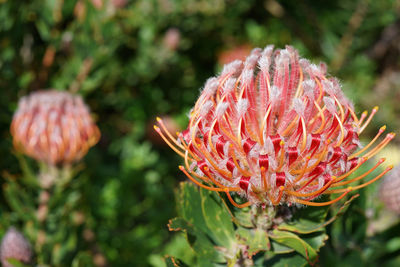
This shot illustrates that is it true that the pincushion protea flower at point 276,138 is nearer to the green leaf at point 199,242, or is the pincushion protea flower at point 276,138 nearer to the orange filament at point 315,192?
the orange filament at point 315,192

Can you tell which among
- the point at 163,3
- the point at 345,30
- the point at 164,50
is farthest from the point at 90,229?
the point at 345,30

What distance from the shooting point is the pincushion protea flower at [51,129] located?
1.81 m

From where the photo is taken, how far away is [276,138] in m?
0.95

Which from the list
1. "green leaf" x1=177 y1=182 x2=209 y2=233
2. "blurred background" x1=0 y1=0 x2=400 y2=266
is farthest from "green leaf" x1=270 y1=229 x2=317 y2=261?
"blurred background" x1=0 y1=0 x2=400 y2=266

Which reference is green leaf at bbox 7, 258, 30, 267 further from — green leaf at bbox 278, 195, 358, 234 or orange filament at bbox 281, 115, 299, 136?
orange filament at bbox 281, 115, 299, 136

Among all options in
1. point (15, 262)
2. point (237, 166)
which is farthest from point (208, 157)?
point (15, 262)

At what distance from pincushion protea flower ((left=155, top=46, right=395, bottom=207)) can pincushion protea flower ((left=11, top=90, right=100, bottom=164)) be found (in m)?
0.97

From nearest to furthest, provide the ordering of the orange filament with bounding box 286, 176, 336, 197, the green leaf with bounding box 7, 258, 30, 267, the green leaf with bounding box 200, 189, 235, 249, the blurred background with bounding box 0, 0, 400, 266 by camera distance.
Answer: the orange filament with bounding box 286, 176, 336, 197 → the green leaf with bounding box 200, 189, 235, 249 → the green leaf with bounding box 7, 258, 30, 267 → the blurred background with bounding box 0, 0, 400, 266

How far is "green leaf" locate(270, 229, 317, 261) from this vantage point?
1017 mm

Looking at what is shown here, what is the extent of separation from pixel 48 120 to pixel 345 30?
2.64 metres

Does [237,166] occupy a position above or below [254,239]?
above

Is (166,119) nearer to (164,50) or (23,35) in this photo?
(164,50)

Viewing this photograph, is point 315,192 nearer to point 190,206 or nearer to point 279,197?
point 279,197

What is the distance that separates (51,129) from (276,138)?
48.3 inches
